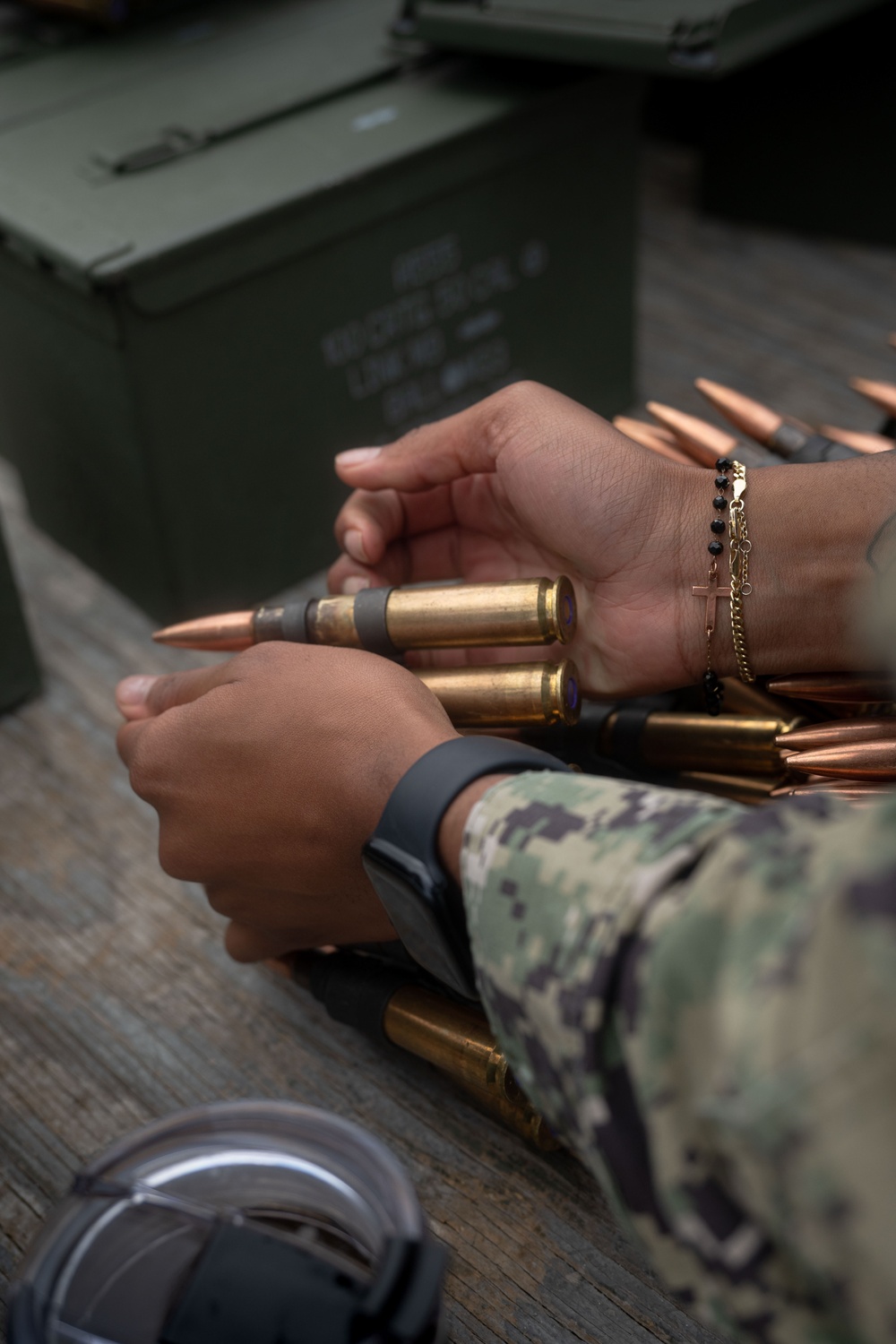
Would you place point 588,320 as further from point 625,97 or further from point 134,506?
point 134,506

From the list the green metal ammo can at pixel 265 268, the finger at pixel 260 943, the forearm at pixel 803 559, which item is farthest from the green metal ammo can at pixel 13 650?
the forearm at pixel 803 559

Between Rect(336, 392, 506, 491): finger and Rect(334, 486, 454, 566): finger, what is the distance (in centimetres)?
4

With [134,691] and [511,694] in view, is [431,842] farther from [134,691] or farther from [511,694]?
[134,691]

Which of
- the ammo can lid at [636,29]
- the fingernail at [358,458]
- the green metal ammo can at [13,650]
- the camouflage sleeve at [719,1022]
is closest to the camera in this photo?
the camouflage sleeve at [719,1022]

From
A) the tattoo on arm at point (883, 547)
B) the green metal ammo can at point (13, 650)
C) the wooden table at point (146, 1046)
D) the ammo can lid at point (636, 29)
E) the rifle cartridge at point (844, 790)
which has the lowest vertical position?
the wooden table at point (146, 1046)

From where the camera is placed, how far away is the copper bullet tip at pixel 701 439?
132 centimetres

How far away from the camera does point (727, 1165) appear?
19.9 inches

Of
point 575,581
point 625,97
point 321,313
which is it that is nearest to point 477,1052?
point 575,581

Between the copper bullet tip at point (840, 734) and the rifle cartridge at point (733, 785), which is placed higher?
the copper bullet tip at point (840, 734)

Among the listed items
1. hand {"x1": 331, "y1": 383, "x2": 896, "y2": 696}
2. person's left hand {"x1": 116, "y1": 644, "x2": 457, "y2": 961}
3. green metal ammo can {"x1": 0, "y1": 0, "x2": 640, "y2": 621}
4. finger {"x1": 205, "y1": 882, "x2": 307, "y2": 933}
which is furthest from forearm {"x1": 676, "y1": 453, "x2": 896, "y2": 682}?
A: green metal ammo can {"x1": 0, "y1": 0, "x2": 640, "y2": 621}

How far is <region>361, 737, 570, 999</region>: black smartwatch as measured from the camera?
0.72m

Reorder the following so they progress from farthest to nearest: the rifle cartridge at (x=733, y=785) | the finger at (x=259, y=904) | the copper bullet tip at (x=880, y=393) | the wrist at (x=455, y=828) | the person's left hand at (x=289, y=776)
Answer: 1. the copper bullet tip at (x=880, y=393)
2. the rifle cartridge at (x=733, y=785)
3. the finger at (x=259, y=904)
4. the person's left hand at (x=289, y=776)
5. the wrist at (x=455, y=828)

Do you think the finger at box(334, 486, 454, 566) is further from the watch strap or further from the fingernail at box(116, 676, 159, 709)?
the watch strap

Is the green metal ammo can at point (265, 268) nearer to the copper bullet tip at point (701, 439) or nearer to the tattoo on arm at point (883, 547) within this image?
the copper bullet tip at point (701, 439)
